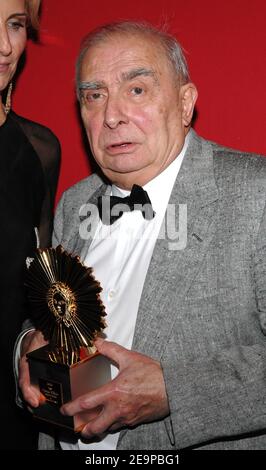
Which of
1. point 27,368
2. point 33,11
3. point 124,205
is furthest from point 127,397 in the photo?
point 33,11

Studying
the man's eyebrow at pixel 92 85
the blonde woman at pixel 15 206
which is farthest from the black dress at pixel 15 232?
the man's eyebrow at pixel 92 85

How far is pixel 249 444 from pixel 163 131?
114 centimetres

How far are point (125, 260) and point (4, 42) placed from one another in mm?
1003

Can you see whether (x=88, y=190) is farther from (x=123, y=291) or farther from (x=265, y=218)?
(x=265, y=218)

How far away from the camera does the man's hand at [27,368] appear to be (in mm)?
1902

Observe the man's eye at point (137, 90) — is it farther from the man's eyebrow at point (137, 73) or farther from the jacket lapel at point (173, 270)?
the jacket lapel at point (173, 270)

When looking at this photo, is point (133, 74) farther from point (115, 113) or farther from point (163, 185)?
point (163, 185)

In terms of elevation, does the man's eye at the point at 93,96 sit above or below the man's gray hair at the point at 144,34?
below

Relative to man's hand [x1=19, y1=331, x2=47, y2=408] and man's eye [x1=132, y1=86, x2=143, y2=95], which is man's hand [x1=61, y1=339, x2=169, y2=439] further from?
man's eye [x1=132, y1=86, x2=143, y2=95]

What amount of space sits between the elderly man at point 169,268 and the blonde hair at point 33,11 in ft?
1.48

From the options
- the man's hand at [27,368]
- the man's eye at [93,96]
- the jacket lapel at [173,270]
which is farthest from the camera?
the man's eye at [93,96]

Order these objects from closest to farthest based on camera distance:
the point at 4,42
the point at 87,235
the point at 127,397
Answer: the point at 127,397 < the point at 4,42 < the point at 87,235

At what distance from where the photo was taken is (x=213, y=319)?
1.77 m
